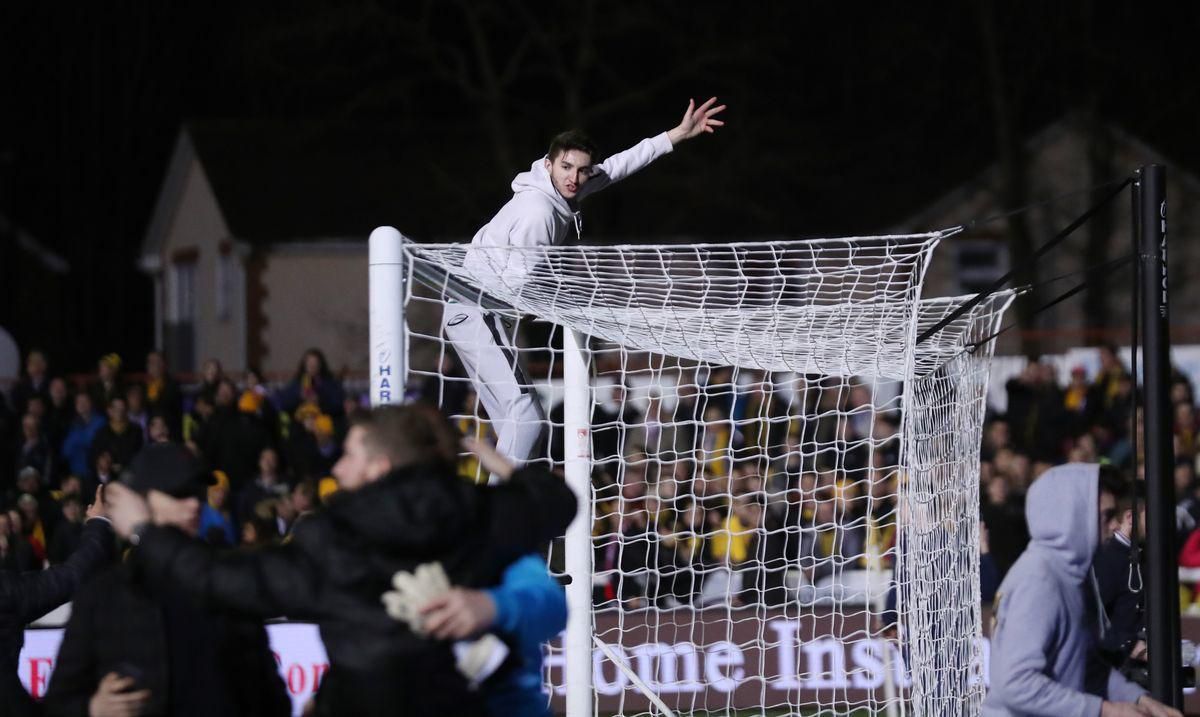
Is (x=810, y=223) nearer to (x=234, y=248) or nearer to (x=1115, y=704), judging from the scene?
(x=234, y=248)

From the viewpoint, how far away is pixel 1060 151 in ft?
91.1

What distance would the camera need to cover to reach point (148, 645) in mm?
4086

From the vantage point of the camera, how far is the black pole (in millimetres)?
5613

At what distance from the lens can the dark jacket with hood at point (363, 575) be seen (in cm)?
381

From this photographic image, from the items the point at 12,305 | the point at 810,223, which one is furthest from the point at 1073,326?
the point at 12,305

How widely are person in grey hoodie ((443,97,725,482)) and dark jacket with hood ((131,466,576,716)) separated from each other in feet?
9.44

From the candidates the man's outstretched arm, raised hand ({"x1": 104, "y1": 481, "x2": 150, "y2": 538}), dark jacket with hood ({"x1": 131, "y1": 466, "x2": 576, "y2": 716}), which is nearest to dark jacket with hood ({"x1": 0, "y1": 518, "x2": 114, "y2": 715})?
raised hand ({"x1": 104, "y1": 481, "x2": 150, "y2": 538})

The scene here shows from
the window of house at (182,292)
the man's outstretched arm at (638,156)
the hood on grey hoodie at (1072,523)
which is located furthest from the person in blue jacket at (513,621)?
the window of house at (182,292)

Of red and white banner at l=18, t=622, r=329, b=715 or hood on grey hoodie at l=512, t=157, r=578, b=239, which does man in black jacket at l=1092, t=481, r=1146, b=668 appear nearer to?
hood on grey hoodie at l=512, t=157, r=578, b=239

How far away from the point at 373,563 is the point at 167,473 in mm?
660

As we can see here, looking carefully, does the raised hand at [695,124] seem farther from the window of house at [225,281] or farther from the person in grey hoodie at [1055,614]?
the window of house at [225,281]

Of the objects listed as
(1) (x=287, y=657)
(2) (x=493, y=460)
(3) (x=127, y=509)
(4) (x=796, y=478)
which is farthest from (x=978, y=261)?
(3) (x=127, y=509)

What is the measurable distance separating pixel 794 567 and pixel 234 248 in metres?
20.2

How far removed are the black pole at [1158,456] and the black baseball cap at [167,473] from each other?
3310mm
